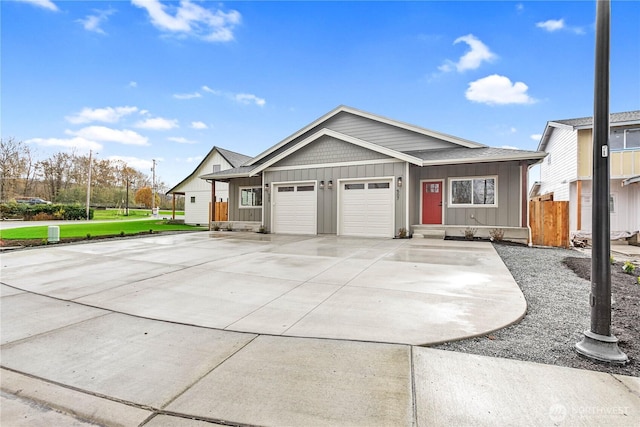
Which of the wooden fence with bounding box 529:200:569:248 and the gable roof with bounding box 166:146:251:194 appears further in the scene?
the gable roof with bounding box 166:146:251:194

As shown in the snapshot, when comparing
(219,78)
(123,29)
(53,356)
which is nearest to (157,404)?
(53,356)

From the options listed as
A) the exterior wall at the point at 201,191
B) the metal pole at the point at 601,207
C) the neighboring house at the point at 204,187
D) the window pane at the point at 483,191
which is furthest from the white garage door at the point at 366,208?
the exterior wall at the point at 201,191

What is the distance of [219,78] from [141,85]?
473 centimetres

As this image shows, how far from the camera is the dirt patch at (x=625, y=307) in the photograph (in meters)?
2.72

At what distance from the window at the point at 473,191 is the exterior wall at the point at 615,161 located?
5.50 m

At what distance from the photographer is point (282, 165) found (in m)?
13.2

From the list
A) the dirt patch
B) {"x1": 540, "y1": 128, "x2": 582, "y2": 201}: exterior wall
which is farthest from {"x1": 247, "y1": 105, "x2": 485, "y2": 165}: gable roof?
the dirt patch

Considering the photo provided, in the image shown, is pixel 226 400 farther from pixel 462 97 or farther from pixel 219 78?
pixel 462 97

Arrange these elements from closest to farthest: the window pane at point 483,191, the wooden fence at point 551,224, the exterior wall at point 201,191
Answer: the wooden fence at point 551,224, the window pane at point 483,191, the exterior wall at point 201,191

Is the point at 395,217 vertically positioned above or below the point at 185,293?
above

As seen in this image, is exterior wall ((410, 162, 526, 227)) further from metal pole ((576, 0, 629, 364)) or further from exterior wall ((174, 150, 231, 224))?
exterior wall ((174, 150, 231, 224))

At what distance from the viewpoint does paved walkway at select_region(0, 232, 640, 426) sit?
1.82m

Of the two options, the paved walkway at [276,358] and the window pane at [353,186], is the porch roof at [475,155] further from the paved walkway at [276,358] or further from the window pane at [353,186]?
the paved walkway at [276,358]

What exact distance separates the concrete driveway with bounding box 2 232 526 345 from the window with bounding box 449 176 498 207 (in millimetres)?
3802
